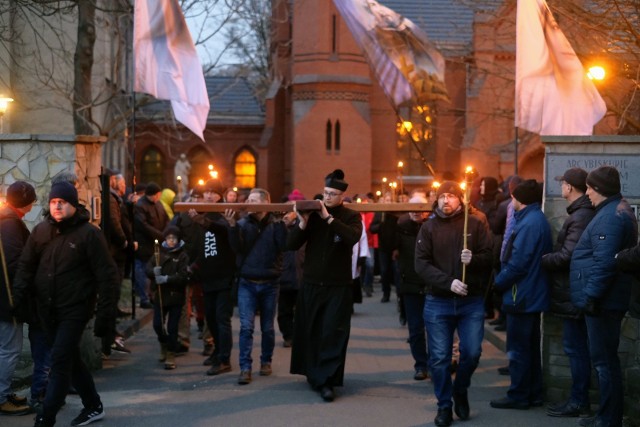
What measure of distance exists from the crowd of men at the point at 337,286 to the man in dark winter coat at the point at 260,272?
1 cm

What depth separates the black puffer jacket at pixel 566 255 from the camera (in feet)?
29.7

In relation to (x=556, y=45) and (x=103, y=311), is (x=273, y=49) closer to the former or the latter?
(x=556, y=45)

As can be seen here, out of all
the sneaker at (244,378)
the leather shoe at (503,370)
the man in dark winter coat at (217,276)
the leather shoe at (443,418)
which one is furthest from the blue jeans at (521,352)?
the man in dark winter coat at (217,276)

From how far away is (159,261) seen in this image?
504 inches

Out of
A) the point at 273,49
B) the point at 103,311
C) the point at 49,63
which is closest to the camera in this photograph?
the point at 103,311

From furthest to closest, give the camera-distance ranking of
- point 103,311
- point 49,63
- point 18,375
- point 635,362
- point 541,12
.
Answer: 1. point 49,63
2. point 541,12
3. point 18,375
4. point 635,362
5. point 103,311

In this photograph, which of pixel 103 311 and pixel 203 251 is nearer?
pixel 103 311

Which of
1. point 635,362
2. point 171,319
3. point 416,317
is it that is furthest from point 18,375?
point 635,362

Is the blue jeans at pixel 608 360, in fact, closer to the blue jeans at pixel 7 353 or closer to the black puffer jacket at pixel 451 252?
the black puffer jacket at pixel 451 252

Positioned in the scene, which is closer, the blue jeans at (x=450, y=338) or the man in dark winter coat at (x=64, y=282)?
the man in dark winter coat at (x=64, y=282)

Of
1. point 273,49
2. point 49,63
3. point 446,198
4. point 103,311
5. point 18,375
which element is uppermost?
point 273,49

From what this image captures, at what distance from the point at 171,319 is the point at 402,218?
3.17 m

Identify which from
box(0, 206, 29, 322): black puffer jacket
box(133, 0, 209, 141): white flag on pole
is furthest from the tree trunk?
box(0, 206, 29, 322): black puffer jacket

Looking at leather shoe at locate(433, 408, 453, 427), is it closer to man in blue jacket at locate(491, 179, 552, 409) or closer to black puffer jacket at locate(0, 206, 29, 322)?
man in blue jacket at locate(491, 179, 552, 409)
